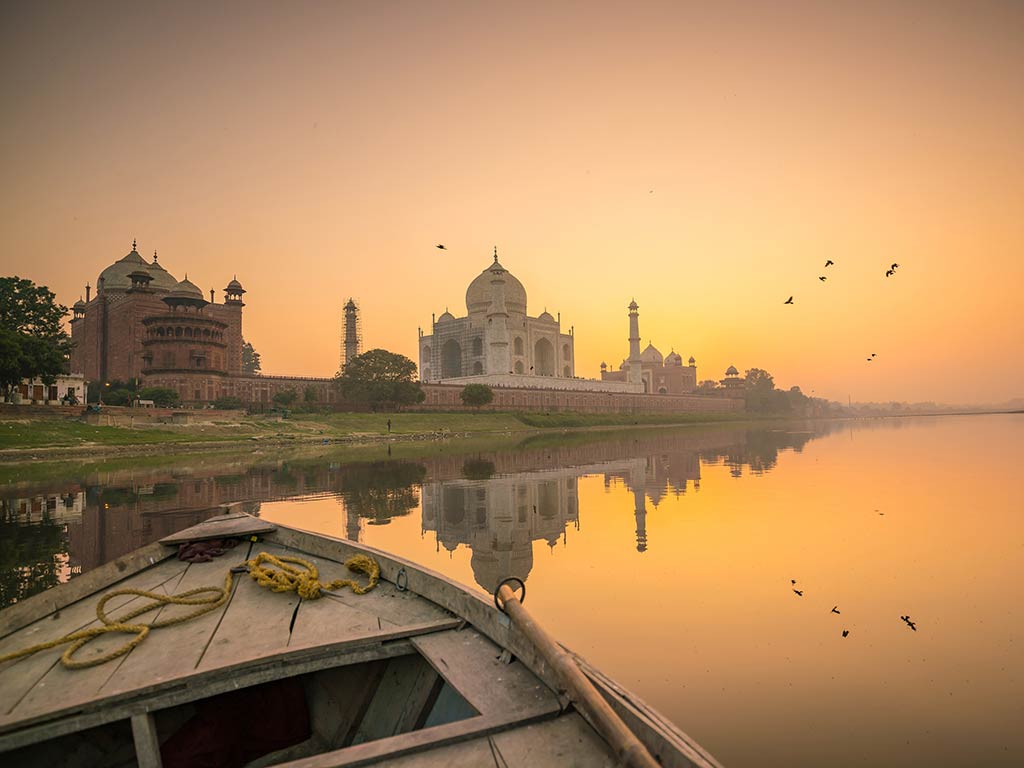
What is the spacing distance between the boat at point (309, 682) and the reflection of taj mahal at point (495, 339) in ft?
224

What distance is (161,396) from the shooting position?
150 feet

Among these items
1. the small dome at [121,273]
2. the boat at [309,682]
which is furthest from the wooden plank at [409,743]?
the small dome at [121,273]

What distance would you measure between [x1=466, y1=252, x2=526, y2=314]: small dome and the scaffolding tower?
16.3 m

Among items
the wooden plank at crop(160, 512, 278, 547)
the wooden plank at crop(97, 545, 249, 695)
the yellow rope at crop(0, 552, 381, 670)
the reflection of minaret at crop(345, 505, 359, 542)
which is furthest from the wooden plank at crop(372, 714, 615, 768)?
the reflection of minaret at crop(345, 505, 359, 542)

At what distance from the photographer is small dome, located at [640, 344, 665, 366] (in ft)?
367

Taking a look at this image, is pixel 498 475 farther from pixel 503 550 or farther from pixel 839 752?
pixel 839 752

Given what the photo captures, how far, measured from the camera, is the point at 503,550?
30.9 ft

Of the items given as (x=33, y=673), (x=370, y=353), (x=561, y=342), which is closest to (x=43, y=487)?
(x=33, y=673)

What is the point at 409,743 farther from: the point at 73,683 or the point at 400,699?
the point at 73,683

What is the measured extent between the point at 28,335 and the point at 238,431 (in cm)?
1284

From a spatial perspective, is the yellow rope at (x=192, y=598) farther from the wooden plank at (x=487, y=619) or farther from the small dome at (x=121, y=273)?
the small dome at (x=121, y=273)

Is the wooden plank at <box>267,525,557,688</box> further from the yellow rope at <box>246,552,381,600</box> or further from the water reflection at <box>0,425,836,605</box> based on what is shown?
the water reflection at <box>0,425,836,605</box>

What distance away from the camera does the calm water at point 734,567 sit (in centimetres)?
438

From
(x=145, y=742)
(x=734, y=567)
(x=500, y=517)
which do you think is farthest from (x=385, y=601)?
(x=500, y=517)
